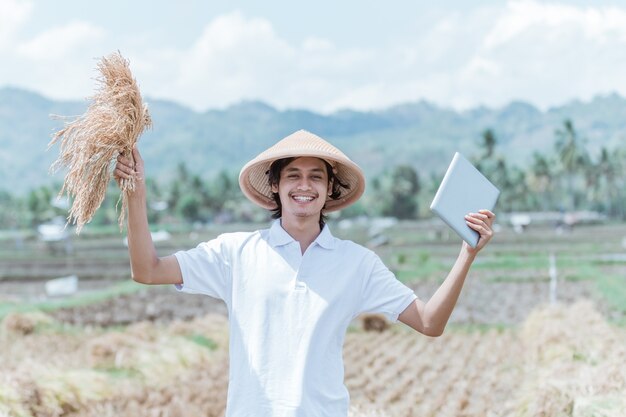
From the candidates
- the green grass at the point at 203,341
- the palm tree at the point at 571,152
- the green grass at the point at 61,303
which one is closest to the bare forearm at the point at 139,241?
the green grass at the point at 203,341

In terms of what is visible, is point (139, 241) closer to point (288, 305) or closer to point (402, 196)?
point (288, 305)

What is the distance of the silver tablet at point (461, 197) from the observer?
179cm

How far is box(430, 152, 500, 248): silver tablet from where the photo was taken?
5.87 ft

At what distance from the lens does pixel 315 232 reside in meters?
1.91


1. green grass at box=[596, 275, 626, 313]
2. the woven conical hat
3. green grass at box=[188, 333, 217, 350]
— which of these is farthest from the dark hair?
green grass at box=[596, 275, 626, 313]

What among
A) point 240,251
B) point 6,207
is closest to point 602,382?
point 240,251

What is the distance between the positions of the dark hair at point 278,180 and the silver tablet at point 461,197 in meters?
0.30

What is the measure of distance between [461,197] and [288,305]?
17.3 inches

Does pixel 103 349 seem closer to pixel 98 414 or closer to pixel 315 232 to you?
pixel 98 414

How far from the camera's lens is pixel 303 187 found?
188 centimetres

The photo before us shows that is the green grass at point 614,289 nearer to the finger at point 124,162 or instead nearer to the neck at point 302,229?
the neck at point 302,229

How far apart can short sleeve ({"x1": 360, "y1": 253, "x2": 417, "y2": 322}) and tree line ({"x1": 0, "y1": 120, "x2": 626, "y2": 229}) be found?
34.7 meters

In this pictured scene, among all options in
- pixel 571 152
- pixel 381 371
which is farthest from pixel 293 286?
pixel 571 152

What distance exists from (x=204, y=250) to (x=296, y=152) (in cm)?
30
